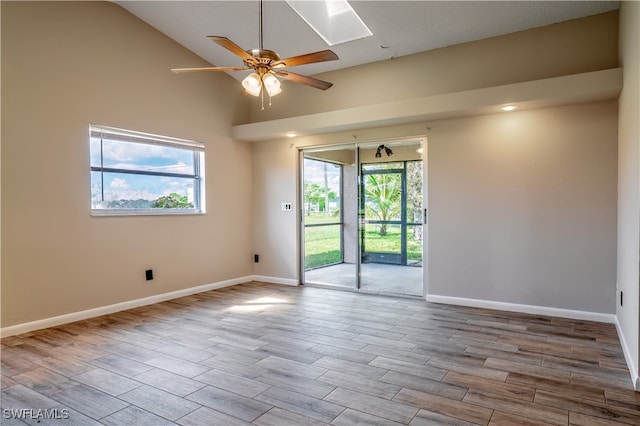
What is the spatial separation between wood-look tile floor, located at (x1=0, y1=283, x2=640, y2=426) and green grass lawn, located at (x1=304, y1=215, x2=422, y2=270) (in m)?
1.32

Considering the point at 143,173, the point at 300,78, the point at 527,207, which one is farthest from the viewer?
the point at 143,173

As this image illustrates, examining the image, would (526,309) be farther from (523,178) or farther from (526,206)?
(523,178)

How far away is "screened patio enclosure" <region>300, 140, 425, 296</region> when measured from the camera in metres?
5.16

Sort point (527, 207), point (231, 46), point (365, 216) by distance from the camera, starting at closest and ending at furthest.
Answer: point (231, 46) → point (527, 207) → point (365, 216)

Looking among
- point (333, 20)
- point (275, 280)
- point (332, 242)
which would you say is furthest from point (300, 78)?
point (275, 280)

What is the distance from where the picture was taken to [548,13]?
3721 mm

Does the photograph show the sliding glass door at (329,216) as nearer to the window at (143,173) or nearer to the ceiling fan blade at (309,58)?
the window at (143,173)

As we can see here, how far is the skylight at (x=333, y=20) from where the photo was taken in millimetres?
4133

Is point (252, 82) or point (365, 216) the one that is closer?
point (252, 82)

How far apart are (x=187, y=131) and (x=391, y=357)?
13.0ft

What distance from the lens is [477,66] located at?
430 centimetres

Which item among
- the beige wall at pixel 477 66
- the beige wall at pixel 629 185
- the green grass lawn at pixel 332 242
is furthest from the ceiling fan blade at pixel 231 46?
the green grass lawn at pixel 332 242

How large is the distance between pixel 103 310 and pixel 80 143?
186cm

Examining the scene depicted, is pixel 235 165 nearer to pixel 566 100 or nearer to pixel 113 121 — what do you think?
pixel 113 121
